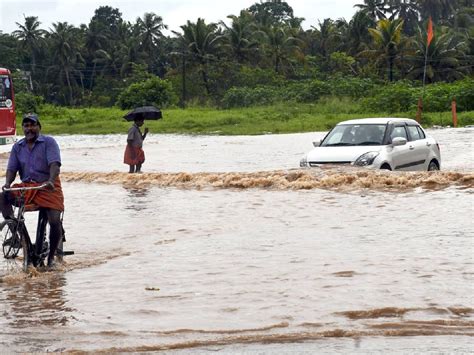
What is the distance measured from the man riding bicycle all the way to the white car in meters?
7.71

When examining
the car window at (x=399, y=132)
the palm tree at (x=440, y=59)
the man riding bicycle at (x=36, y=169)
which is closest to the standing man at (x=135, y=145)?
the car window at (x=399, y=132)

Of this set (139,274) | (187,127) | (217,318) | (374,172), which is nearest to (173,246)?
(139,274)

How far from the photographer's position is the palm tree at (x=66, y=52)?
78.2 metres

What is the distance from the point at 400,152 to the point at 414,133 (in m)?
0.87

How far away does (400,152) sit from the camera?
17.6m

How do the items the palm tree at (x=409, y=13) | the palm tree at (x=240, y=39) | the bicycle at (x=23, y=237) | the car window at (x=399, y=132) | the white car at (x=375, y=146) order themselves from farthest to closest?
the palm tree at (x=409, y=13), the palm tree at (x=240, y=39), the car window at (x=399, y=132), the white car at (x=375, y=146), the bicycle at (x=23, y=237)

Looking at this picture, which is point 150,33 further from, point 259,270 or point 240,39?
point 259,270

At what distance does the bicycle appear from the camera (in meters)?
9.64

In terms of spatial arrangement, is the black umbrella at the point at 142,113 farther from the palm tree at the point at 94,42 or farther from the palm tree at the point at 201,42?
the palm tree at the point at 94,42

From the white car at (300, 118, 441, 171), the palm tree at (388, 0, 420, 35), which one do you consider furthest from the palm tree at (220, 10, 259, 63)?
the white car at (300, 118, 441, 171)

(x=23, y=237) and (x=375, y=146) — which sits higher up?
(x=375, y=146)

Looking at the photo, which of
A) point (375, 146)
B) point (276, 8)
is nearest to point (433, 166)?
point (375, 146)

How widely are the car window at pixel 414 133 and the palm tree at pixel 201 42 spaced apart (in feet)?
164

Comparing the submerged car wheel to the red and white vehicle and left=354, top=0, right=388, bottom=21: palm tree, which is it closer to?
the red and white vehicle
